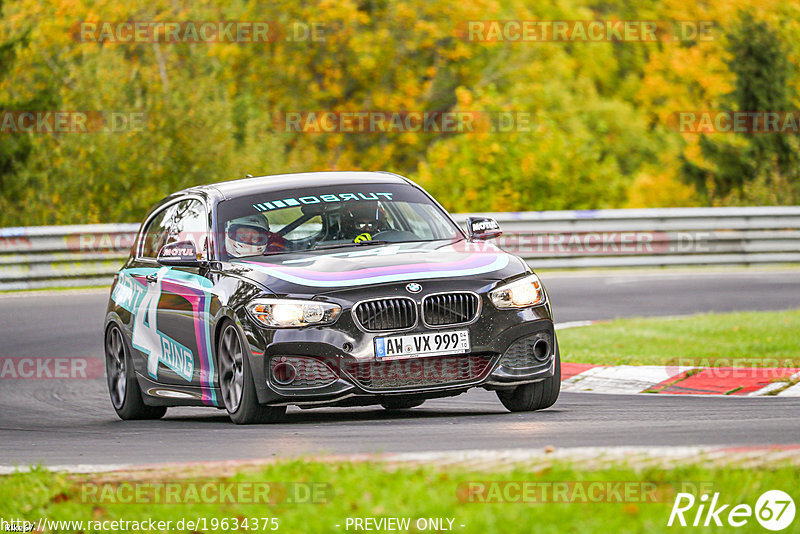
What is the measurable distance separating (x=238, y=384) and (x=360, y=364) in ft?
2.99

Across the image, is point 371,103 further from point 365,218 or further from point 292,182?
point 365,218

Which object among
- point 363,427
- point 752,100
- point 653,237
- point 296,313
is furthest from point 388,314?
point 752,100

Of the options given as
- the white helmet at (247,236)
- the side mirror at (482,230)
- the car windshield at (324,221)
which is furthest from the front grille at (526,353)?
the white helmet at (247,236)

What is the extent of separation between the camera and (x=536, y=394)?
952 cm

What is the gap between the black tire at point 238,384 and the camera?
896 cm

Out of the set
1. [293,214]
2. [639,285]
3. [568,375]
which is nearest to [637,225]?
[639,285]

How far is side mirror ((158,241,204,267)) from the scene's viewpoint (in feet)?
32.6

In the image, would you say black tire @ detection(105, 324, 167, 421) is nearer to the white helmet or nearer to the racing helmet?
the white helmet

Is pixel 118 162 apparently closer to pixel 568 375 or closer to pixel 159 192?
pixel 159 192

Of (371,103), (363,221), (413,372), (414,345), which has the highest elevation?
(363,221)

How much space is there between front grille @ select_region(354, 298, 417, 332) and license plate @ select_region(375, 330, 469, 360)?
0.08 meters

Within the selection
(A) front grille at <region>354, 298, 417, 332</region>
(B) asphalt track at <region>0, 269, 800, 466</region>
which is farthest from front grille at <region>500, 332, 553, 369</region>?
(A) front grille at <region>354, 298, 417, 332</region>

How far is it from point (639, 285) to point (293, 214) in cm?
1237

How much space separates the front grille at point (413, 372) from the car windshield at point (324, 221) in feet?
4.17
